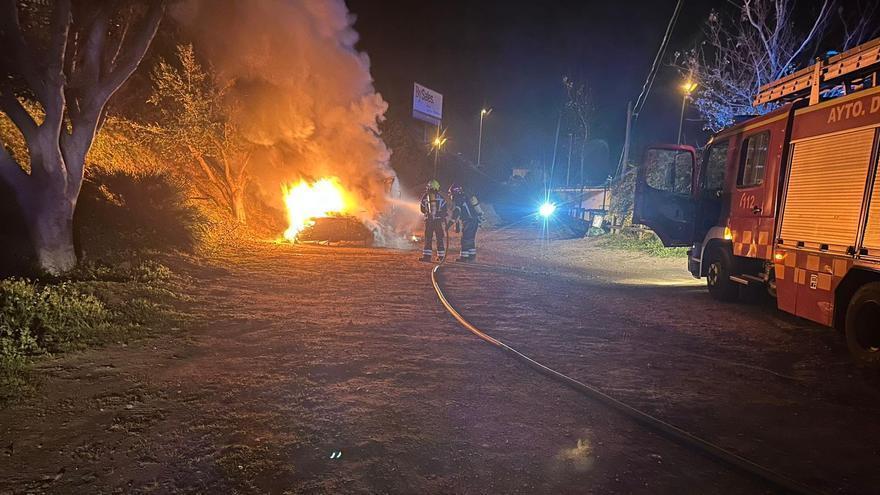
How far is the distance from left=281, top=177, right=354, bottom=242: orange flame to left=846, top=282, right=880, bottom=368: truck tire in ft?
47.0

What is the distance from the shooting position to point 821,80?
239 inches

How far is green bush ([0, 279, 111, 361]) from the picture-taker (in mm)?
4656

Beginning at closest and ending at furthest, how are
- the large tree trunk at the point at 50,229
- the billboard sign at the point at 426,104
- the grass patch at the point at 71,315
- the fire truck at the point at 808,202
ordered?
the grass patch at the point at 71,315
the fire truck at the point at 808,202
the large tree trunk at the point at 50,229
the billboard sign at the point at 426,104

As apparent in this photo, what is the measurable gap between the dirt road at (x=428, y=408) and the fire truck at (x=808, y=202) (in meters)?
0.65

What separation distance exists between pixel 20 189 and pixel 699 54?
1968 centimetres

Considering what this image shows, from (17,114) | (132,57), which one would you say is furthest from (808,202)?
(17,114)

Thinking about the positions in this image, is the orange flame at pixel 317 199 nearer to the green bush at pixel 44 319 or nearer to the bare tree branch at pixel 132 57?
the bare tree branch at pixel 132 57

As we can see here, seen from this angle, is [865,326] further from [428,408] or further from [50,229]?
[50,229]

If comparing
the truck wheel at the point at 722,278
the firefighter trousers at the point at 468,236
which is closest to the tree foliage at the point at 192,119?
the firefighter trousers at the point at 468,236

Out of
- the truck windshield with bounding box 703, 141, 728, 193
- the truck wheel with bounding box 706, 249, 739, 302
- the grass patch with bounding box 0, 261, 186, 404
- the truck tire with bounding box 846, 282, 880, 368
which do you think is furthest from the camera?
the truck windshield with bounding box 703, 141, 728, 193

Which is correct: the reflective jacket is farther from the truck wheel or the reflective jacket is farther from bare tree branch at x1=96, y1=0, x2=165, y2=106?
bare tree branch at x1=96, y1=0, x2=165, y2=106

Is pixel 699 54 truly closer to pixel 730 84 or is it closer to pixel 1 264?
pixel 730 84

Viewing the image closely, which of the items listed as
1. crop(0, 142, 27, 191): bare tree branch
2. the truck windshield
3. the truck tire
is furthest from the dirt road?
crop(0, 142, 27, 191): bare tree branch

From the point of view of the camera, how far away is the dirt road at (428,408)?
113 inches
